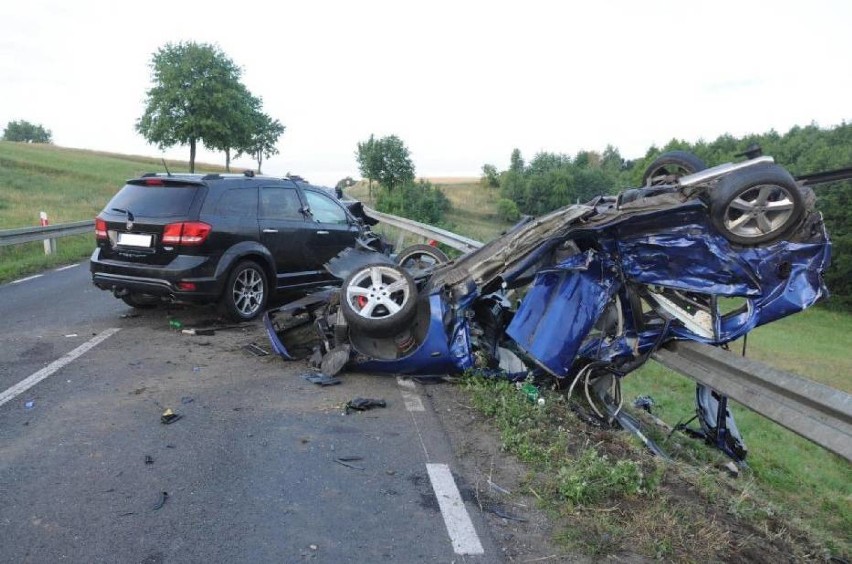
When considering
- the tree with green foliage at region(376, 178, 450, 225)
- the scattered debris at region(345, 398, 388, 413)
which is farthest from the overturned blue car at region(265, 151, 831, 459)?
the tree with green foliage at region(376, 178, 450, 225)

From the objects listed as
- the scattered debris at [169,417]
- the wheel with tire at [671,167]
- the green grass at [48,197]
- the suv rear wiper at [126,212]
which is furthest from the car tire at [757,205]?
the green grass at [48,197]

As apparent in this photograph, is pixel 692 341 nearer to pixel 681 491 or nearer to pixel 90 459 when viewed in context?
pixel 681 491

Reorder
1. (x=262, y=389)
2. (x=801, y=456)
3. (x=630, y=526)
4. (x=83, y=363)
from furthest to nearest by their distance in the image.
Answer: (x=801, y=456) → (x=83, y=363) → (x=262, y=389) → (x=630, y=526)

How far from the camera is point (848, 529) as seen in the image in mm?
4949

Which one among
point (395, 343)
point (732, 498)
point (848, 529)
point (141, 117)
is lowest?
point (848, 529)

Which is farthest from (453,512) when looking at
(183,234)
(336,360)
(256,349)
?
(183,234)

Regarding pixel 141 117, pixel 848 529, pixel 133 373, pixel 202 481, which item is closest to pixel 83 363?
pixel 133 373

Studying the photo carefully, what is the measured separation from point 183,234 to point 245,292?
3.52 ft

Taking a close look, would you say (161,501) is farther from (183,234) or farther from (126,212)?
(126,212)

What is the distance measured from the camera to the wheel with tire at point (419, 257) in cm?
812

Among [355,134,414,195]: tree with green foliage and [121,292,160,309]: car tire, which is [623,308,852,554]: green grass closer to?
[121,292,160,309]: car tire

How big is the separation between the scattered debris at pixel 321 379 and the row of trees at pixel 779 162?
12.5m

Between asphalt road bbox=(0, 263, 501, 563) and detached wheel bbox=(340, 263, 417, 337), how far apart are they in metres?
0.53

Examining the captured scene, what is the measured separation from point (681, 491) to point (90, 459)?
3.63 m
